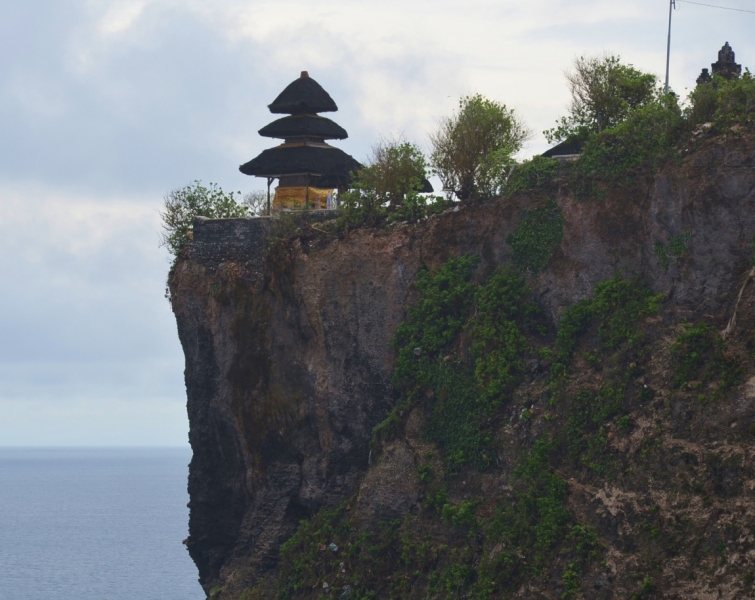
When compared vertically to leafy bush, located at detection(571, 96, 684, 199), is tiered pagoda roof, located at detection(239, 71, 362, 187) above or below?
above

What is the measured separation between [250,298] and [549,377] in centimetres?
909

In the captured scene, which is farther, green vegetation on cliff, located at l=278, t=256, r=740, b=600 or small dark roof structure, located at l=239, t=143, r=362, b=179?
small dark roof structure, located at l=239, t=143, r=362, b=179

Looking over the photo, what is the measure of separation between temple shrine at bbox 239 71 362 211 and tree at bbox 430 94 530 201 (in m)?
3.73

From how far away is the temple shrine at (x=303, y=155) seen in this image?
116 feet

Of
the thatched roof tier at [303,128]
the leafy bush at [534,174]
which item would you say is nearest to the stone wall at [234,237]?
the thatched roof tier at [303,128]

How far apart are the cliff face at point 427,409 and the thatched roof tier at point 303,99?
390cm

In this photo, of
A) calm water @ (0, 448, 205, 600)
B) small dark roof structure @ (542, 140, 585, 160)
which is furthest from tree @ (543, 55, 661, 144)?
calm water @ (0, 448, 205, 600)

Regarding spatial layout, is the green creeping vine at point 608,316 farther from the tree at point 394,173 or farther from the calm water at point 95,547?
the calm water at point 95,547

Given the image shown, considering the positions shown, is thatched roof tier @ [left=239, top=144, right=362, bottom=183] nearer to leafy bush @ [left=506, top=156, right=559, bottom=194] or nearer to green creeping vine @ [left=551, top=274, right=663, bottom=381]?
leafy bush @ [left=506, top=156, right=559, bottom=194]

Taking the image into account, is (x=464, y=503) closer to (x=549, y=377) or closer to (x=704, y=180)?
(x=549, y=377)

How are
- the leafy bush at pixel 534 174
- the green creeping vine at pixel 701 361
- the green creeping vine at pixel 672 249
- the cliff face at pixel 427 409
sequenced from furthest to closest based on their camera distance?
the leafy bush at pixel 534 174 → the green creeping vine at pixel 672 249 → the green creeping vine at pixel 701 361 → the cliff face at pixel 427 409

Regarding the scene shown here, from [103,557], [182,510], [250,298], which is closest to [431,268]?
[250,298]

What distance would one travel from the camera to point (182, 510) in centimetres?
12512

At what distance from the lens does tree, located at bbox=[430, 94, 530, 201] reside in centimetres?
3133
